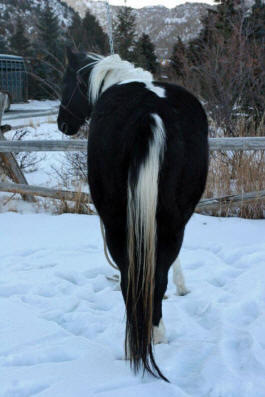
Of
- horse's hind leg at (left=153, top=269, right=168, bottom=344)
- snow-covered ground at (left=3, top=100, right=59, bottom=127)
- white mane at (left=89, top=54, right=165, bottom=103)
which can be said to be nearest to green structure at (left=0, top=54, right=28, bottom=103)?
snow-covered ground at (left=3, top=100, right=59, bottom=127)

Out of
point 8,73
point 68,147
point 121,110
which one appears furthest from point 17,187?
point 8,73

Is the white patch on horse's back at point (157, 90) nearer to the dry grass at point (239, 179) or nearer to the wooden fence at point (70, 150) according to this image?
the wooden fence at point (70, 150)

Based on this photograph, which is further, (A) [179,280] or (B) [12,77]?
(B) [12,77]

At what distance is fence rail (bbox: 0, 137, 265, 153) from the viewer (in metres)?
4.01

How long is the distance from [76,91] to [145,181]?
1.82 metres

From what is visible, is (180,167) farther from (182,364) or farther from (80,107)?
(80,107)

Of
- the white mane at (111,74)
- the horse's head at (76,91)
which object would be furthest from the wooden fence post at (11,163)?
the white mane at (111,74)

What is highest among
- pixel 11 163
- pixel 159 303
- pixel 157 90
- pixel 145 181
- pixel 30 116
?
pixel 157 90

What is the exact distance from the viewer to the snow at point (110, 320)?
1.68 m

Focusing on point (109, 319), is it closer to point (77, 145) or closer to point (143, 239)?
point (143, 239)

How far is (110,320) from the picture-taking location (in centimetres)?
235

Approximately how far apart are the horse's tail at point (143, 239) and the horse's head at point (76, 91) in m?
1.56

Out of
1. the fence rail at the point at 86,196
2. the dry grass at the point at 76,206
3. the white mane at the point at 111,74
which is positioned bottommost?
the dry grass at the point at 76,206

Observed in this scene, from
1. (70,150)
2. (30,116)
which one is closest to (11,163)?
(70,150)
